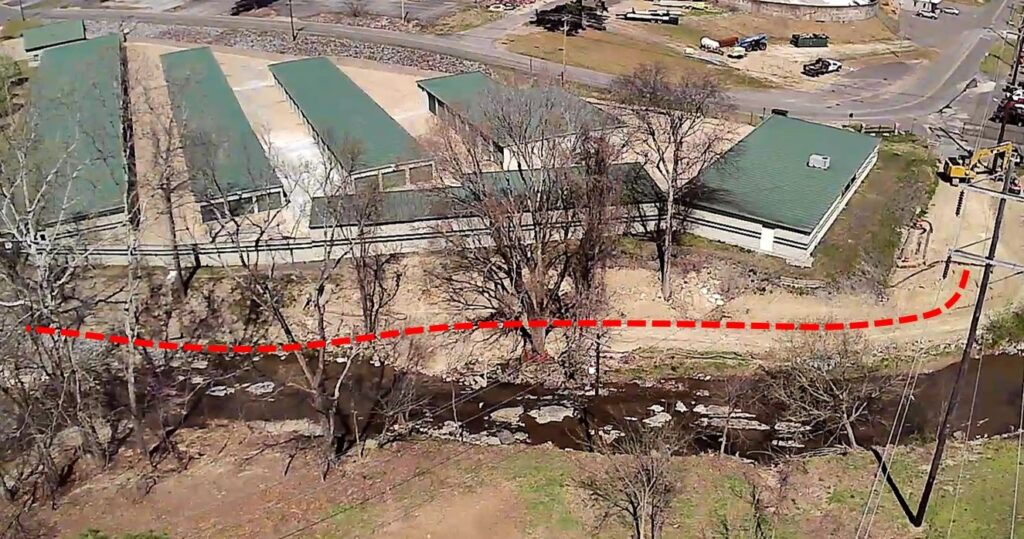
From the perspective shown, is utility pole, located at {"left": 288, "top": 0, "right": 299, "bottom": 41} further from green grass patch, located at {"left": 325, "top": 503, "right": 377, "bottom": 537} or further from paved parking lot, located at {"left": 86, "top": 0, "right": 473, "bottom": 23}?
green grass patch, located at {"left": 325, "top": 503, "right": 377, "bottom": 537}

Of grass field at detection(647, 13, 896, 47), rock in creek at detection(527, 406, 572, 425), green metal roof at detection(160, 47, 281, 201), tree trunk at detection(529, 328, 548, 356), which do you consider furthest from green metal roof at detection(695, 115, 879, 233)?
grass field at detection(647, 13, 896, 47)

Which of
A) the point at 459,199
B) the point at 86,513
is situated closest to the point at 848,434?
the point at 459,199

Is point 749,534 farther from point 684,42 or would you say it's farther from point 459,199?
point 684,42

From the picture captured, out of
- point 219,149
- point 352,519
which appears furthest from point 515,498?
point 219,149

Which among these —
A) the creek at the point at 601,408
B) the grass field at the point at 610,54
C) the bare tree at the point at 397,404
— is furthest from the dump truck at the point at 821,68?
the bare tree at the point at 397,404

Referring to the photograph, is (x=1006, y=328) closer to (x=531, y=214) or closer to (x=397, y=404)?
(x=531, y=214)
